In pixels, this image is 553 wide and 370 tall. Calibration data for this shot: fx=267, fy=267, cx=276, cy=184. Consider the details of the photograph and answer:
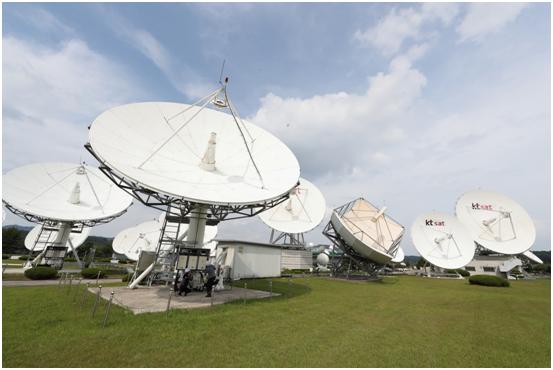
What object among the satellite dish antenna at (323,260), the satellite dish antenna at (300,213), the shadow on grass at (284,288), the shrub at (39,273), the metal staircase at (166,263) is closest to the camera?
the shadow on grass at (284,288)

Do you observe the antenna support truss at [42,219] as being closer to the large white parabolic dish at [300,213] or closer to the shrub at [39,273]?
the shrub at [39,273]

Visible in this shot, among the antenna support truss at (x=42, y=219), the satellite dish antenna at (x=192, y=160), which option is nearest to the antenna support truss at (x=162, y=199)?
the satellite dish antenna at (x=192, y=160)

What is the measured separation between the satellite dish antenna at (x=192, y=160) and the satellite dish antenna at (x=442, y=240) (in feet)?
128

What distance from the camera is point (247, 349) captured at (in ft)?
25.1

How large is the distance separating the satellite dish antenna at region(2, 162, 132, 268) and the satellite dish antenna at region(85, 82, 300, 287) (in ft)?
63.7

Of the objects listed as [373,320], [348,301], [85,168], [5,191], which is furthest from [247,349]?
[85,168]

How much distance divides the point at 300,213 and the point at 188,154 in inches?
1157

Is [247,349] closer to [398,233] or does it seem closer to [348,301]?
[348,301]

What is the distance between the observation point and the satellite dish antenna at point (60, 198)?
100 feet

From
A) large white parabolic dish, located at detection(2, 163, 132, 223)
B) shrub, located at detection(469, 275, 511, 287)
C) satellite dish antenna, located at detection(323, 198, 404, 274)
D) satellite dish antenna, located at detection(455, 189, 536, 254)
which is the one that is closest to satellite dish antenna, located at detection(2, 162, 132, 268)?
large white parabolic dish, located at detection(2, 163, 132, 223)

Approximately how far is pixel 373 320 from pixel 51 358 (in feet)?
37.0

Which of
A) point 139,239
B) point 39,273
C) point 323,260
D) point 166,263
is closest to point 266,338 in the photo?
point 166,263

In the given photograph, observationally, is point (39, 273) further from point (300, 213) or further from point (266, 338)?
point (300, 213)

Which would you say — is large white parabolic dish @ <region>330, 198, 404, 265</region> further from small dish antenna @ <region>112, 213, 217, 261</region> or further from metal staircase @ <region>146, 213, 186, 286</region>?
small dish antenna @ <region>112, 213, 217, 261</region>
